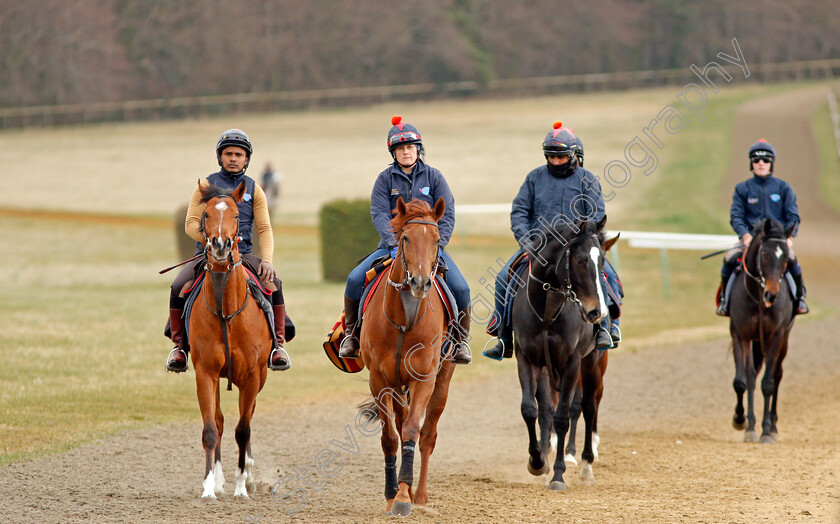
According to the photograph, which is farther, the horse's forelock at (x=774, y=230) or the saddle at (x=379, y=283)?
the horse's forelock at (x=774, y=230)

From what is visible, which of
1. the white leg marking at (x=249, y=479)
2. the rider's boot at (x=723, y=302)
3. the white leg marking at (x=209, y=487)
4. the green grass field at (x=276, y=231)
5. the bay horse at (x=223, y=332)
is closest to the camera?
the bay horse at (x=223, y=332)

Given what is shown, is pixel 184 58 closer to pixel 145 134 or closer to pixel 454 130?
pixel 145 134

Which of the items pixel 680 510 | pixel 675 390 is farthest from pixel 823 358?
pixel 680 510

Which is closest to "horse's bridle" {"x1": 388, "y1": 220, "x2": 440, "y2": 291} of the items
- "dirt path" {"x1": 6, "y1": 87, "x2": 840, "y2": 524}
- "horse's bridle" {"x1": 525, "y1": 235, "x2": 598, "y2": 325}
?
"horse's bridle" {"x1": 525, "y1": 235, "x2": 598, "y2": 325}

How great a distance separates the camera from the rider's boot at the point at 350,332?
7.28 m

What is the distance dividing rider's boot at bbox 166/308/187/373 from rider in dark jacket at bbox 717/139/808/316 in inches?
234

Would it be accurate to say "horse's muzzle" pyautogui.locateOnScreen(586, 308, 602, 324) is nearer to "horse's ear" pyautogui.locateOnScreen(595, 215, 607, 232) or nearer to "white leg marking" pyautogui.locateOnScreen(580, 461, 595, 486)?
"horse's ear" pyautogui.locateOnScreen(595, 215, 607, 232)

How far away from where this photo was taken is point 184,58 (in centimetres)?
6462

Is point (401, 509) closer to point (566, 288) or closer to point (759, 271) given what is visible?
point (566, 288)

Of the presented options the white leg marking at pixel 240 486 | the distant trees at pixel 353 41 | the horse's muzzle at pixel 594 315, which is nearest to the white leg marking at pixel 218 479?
the white leg marking at pixel 240 486

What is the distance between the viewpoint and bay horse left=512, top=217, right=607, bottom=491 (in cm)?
732

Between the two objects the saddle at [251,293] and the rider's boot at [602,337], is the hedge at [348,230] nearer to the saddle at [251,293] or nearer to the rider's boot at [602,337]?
the rider's boot at [602,337]

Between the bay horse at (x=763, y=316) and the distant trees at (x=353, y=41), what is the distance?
5536 cm

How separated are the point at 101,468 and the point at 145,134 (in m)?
49.3
